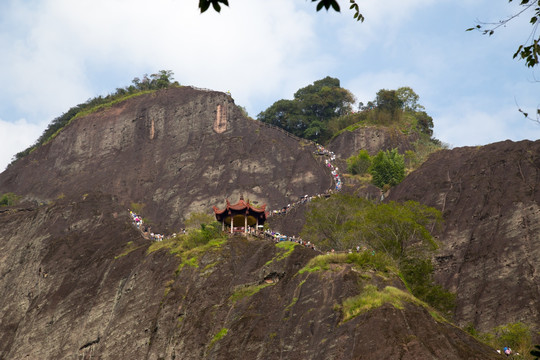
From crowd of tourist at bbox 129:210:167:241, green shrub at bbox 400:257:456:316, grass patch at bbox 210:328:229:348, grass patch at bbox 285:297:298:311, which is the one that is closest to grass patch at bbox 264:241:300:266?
grass patch at bbox 285:297:298:311

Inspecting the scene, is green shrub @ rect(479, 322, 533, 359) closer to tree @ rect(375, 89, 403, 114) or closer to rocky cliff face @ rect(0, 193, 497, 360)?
rocky cliff face @ rect(0, 193, 497, 360)

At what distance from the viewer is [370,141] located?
294 ft

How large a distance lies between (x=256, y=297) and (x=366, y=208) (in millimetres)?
11282

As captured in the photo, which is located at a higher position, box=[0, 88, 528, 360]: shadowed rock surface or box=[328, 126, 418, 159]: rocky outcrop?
box=[328, 126, 418, 159]: rocky outcrop

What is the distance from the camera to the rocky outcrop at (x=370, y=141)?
88.2 meters

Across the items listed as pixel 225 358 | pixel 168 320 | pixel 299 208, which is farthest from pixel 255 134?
pixel 225 358

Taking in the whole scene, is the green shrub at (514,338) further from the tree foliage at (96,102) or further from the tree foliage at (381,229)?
the tree foliage at (96,102)

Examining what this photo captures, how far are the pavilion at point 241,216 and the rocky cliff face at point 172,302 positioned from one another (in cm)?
206

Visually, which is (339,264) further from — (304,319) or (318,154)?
(318,154)

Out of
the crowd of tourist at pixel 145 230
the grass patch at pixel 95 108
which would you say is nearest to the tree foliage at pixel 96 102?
the grass patch at pixel 95 108

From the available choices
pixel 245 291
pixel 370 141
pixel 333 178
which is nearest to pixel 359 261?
pixel 245 291

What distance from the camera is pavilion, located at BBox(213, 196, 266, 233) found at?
53656 millimetres

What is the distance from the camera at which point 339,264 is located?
41.8 metres

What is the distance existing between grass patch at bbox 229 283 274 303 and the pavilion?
8.65 m
